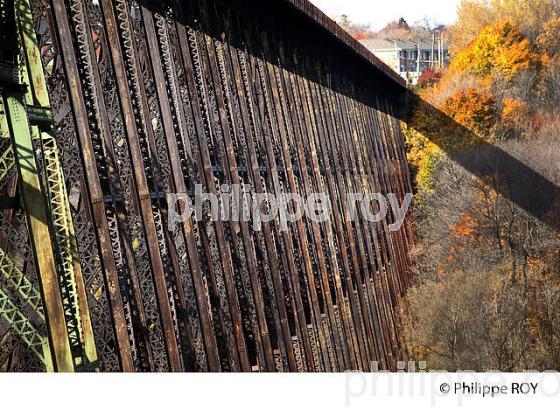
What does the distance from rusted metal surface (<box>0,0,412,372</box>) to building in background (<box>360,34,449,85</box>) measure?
2136cm

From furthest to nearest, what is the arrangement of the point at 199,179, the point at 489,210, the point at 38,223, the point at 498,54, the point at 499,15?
Answer: 1. the point at 499,15
2. the point at 498,54
3. the point at 489,210
4. the point at 199,179
5. the point at 38,223

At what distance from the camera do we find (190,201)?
7746 mm

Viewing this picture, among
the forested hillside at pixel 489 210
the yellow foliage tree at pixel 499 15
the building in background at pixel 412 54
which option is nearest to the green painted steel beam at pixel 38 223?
the forested hillside at pixel 489 210

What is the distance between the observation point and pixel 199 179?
823 cm

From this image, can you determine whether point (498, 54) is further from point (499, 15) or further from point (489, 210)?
point (489, 210)

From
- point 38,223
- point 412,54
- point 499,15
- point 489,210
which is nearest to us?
point 38,223

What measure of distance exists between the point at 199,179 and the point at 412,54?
35455mm

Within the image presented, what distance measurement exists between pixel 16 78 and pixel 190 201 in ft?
11.0

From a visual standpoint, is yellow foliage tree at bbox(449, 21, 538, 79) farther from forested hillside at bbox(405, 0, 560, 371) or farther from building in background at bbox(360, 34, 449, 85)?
building in background at bbox(360, 34, 449, 85)

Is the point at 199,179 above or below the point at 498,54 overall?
below

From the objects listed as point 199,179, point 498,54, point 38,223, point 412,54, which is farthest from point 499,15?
point 38,223
